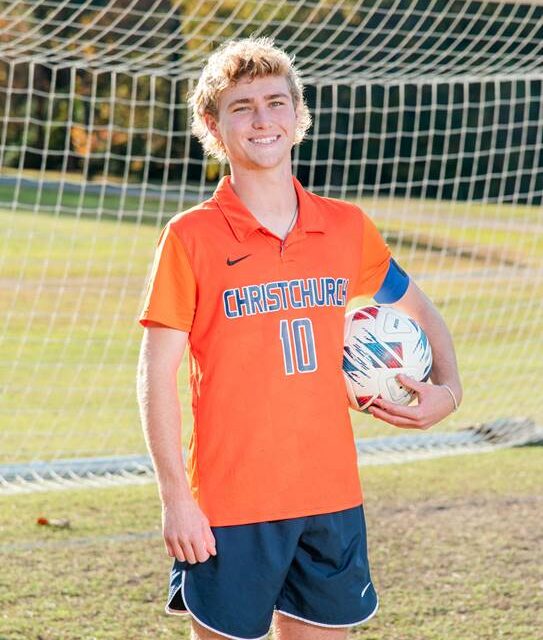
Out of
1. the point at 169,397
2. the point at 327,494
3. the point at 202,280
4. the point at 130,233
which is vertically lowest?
the point at 130,233

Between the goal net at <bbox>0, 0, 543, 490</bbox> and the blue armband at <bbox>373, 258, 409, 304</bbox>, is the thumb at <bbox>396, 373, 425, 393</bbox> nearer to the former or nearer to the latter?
the blue armband at <bbox>373, 258, 409, 304</bbox>

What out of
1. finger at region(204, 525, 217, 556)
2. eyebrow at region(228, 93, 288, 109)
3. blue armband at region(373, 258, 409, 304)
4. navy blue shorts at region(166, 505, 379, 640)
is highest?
eyebrow at region(228, 93, 288, 109)

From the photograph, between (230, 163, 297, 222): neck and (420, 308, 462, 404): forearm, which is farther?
(420, 308, 462, 404): forearm

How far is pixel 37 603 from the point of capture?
4172 millimetres

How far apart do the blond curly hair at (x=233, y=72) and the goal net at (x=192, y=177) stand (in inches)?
120

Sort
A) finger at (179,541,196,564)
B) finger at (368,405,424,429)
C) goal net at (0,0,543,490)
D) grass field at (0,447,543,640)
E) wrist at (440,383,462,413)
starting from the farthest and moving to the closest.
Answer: goal net at (0,0,543,490)
grass field at (0,447,543,640)
wrist at (440,383,462,413)
finger at (368,405,424,429)
finger at (179,541,196,564)

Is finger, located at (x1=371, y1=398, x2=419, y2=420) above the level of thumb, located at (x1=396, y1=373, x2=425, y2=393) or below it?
below

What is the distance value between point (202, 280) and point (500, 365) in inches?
274

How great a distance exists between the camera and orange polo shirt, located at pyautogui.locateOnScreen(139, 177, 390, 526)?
8.68ft

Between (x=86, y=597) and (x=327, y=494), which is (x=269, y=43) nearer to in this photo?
(x=327, y=494)

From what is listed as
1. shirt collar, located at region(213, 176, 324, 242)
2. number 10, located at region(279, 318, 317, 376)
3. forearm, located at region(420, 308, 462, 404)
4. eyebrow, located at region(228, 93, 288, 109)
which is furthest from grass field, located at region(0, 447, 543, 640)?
eyebrow, located at region(228, 93, 288, 109)

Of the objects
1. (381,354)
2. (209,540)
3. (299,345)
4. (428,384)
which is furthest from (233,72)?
(209,540)

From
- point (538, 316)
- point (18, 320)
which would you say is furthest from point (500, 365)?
point (18, 320)

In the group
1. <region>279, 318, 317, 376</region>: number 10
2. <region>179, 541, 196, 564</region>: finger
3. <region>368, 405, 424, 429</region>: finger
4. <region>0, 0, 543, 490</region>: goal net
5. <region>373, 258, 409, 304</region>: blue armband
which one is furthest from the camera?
<region>0, 0, 543, 490</region>: goal net
